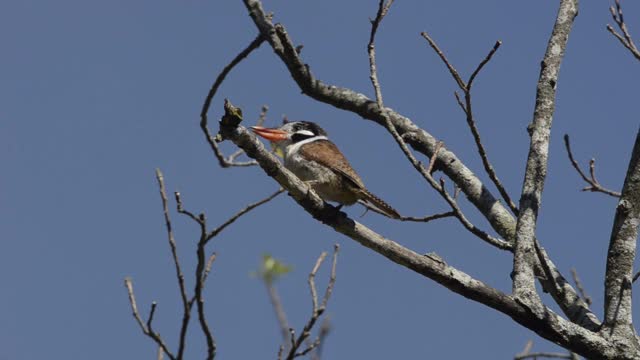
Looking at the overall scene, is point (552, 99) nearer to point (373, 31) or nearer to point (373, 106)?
point (373, 31)

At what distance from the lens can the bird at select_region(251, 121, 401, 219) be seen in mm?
5211

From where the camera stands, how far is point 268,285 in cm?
410

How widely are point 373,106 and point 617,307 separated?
1809 mm

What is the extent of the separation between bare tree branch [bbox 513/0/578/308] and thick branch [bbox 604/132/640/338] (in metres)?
0.36

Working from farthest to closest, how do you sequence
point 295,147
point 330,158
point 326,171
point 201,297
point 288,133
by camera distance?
point 288,133 → point 295,147 → point 330,158 → point 326,171 → point 201,297

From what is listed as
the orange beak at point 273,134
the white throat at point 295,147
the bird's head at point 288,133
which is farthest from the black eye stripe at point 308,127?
the white throat at point 295,147

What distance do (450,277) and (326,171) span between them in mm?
1686

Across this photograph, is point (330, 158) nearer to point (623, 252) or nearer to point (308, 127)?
point (308, 127)

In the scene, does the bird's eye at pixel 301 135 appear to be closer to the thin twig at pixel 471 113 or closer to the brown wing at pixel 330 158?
the brown wing at pixel 330 158

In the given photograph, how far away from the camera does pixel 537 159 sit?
12.6 feet

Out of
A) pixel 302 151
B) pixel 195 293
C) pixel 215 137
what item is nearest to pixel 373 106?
pixel 302 151

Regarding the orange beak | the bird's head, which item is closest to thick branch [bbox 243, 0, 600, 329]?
the bird's head

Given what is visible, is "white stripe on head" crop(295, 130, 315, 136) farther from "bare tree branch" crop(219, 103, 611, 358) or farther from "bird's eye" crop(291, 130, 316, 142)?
"bare tree branch" crop(219, 103, 611, 358)

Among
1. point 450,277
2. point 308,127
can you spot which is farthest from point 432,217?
point 308,127
